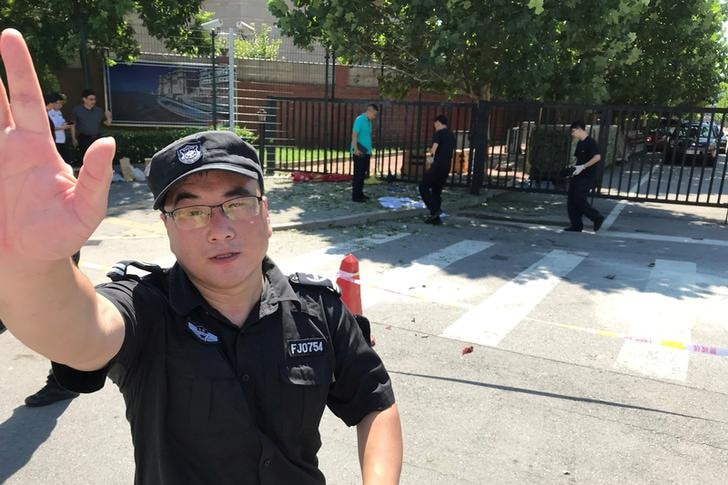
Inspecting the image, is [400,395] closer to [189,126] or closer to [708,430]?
[708,430]

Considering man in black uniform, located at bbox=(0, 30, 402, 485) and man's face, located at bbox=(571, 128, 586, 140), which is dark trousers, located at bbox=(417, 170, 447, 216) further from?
man in black uniform, located at bbox=(0, 30, 402, 485)

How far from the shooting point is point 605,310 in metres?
6.02

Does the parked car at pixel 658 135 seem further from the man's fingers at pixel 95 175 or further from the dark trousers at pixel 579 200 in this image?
the man's fingers at pixel 95 175

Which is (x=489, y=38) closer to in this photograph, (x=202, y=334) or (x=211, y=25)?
(x=211, y=25)

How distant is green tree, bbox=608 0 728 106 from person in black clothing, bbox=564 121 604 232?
6122mm

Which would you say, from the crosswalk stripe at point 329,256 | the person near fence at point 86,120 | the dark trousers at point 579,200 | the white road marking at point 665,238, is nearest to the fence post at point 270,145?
the person near fence at point 86,120

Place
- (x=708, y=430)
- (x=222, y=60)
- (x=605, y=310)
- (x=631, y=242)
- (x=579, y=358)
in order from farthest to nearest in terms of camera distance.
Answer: (x=222, y=60), (x=631, y=242), (x=605, y=310), (x=579, y=358), (x=708, y=430)

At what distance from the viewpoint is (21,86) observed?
1.08 m

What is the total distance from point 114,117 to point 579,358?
1743cm

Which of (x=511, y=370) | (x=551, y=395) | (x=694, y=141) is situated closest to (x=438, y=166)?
(x=511, y=370)

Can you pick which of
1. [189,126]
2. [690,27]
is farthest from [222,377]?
[189,126]

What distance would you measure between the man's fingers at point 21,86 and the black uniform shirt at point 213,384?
51cm

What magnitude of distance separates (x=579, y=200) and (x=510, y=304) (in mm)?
4715

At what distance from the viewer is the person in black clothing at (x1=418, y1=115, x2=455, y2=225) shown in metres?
10.2
